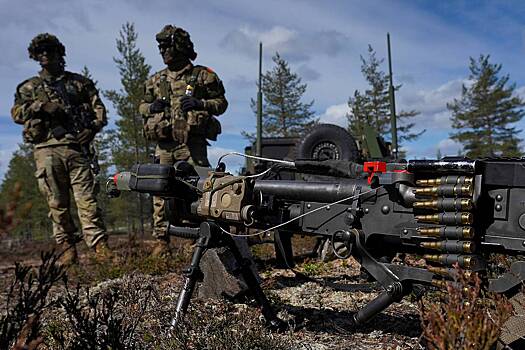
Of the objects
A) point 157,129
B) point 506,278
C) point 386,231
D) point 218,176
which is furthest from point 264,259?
point 506,278

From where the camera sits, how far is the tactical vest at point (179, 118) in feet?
25.8

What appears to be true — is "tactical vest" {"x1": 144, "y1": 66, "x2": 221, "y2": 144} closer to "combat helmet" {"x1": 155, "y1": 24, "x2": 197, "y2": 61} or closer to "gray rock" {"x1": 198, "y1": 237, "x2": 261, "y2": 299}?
"combat helmet" {"x1": 155, "y1": 24, "x2": 197, "y2": 61}

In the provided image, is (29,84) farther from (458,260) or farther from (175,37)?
(458,260)

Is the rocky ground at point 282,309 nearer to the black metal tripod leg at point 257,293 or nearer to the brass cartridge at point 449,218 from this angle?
the black metal tripod leg at point 257,293

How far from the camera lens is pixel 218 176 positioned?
170 inches

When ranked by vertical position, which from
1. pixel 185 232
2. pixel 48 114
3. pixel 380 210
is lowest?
pixel 185 232

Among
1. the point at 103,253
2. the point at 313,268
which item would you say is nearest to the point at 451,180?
the point at 313,268

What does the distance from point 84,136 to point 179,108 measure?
169cm

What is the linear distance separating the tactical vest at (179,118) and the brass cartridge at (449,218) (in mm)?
5033

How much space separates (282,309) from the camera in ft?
16.6

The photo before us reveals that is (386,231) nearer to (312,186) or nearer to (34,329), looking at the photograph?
(312,186)

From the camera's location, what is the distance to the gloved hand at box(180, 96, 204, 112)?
25.0ft

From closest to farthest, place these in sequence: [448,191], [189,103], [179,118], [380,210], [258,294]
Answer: [448,191] < [380,210] < [258,294] < [189,103] < [179,118]

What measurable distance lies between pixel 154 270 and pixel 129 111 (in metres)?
22.5
